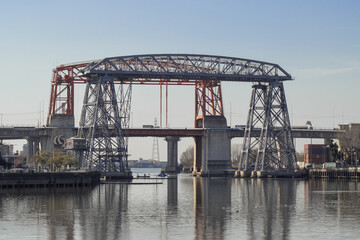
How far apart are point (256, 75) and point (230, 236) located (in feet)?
303

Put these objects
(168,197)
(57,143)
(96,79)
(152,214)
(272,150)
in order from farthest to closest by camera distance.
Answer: (57,143), (272,150), (96,79), (168,197), (152,214)

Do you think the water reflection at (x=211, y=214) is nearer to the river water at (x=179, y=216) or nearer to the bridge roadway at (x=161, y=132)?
the river water at (x=179, y=216)

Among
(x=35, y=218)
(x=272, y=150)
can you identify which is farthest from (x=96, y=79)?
(x=35, y=218)

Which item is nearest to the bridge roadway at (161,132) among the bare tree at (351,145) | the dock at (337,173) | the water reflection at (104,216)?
the bare tree at (351,145)

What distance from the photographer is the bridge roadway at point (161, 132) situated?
155 m

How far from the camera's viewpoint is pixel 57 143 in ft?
500

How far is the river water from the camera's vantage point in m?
50.1

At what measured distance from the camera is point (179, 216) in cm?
6181

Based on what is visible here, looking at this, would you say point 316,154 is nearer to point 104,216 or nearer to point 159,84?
point 159,84

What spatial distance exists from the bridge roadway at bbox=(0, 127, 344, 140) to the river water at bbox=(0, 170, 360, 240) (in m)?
57.2

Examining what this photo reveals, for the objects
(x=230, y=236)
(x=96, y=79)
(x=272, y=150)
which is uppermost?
(x=96, y=79)

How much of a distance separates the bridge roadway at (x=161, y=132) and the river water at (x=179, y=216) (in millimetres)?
57179

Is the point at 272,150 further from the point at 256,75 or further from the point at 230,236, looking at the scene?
the point at 230,236

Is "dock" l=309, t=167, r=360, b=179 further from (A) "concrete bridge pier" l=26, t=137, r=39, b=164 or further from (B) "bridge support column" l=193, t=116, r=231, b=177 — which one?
(A) "concrete bridge pier" l=26, t=137, r=39, b=164
